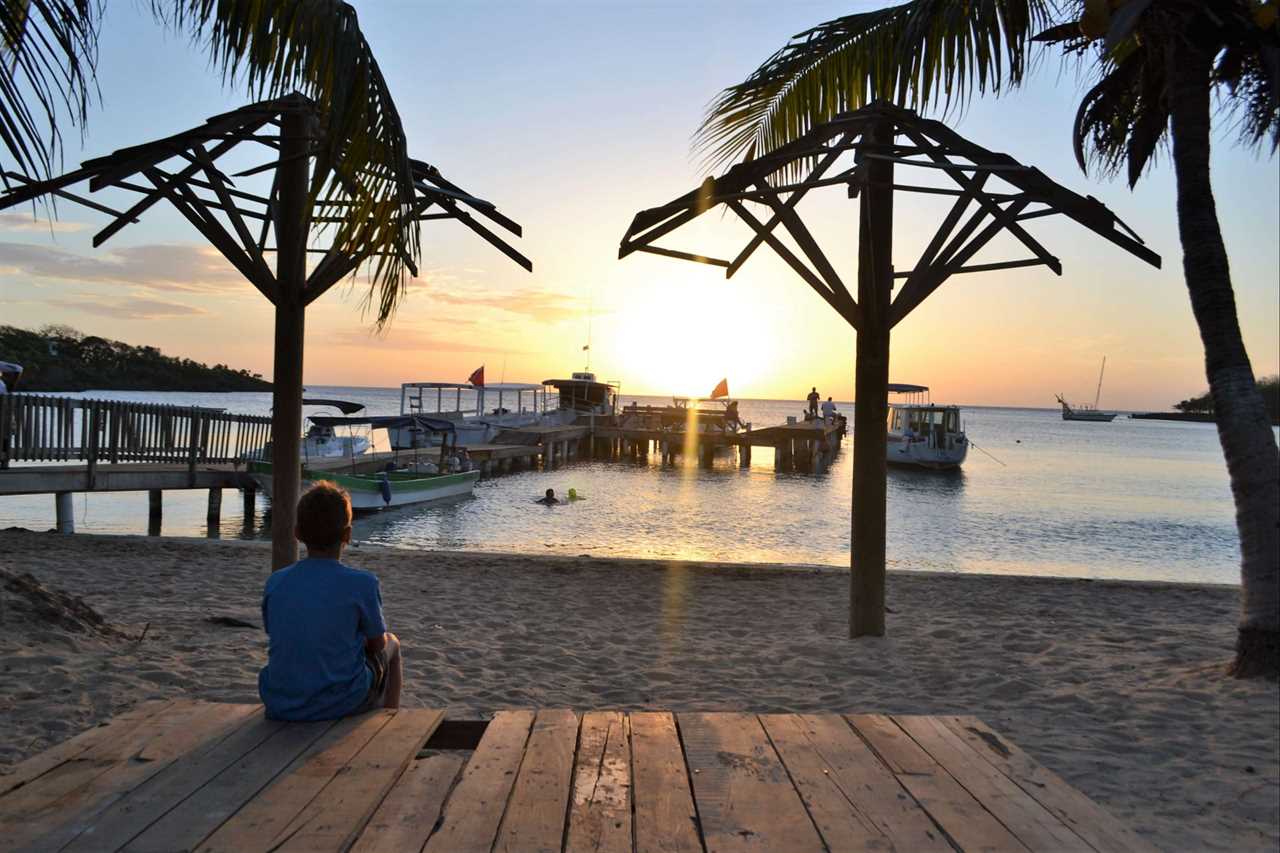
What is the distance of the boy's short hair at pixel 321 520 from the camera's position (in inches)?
129

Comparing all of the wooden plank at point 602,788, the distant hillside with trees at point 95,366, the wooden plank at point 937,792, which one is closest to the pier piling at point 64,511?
the wooden plank at point 602,788

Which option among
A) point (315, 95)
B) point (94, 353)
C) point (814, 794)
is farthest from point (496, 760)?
point (94, 353)

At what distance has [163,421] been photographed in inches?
743

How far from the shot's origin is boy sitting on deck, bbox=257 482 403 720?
305 centimetres

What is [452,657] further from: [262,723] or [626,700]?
[262,723]

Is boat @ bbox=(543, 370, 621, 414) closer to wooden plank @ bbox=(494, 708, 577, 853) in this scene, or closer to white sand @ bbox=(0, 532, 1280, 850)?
white sand @ bbox=(0, 532, 1280, 850)

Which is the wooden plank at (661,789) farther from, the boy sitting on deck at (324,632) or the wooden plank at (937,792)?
the boy sitting on deck at (324,632)

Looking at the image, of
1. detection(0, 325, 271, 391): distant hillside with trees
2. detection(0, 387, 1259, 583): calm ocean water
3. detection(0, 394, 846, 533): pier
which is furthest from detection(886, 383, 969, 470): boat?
detection(0, 325, 271, 391): distant hillside with trees

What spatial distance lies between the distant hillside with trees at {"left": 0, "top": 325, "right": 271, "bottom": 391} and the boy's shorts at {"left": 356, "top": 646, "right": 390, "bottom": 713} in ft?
310

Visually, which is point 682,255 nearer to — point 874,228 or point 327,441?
point 874,228

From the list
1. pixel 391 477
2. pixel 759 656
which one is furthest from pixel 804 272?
pixel 391 477

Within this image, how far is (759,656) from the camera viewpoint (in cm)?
698

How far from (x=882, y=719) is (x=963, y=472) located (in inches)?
1892

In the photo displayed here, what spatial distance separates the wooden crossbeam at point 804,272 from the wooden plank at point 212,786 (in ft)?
16.5
